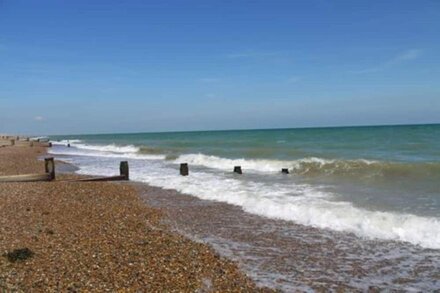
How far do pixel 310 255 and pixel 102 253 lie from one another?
360 cm

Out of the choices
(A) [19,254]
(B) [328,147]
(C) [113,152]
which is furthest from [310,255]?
(C) [113,152]

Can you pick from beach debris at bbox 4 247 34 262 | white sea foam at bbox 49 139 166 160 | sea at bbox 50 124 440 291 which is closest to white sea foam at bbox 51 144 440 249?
sea at bbox 50 124 440 291

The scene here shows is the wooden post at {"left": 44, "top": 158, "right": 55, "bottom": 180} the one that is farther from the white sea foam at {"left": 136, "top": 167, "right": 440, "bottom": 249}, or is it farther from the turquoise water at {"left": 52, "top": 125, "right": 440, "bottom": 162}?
the turquoise water at {"left": 52, "top": 125, "right": 440, "bottom": 162}

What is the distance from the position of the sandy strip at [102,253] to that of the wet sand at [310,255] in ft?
1.59

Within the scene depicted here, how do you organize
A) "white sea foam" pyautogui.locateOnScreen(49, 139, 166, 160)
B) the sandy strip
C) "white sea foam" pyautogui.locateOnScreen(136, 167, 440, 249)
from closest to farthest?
the sandy strip
"white sea foam" pyautogui.locateOnScreen(136, 167, 440, 249)
"white sea foam" pyautogui.locateOnScreen(49, 139, 166, 160)

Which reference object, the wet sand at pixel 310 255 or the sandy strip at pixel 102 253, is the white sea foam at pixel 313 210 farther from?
the sandy strip at pixel 102 253

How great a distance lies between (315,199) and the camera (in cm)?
1348

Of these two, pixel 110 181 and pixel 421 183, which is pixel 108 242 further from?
pixel 421 183

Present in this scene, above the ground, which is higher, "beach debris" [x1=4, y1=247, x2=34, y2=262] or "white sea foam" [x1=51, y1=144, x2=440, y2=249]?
"beach debris" [x1=4, y1=247, x2=34, y2=262]

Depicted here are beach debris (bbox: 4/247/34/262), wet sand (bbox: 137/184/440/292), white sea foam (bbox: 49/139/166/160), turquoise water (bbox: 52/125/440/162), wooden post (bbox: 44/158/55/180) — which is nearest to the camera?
wet sand (bbox: 137/184/440/292)

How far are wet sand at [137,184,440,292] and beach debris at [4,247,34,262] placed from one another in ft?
10.4

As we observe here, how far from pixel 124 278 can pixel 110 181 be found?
1304 cm

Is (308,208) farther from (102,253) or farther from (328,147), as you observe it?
(328,147)

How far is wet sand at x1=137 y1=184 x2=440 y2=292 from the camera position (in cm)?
658
